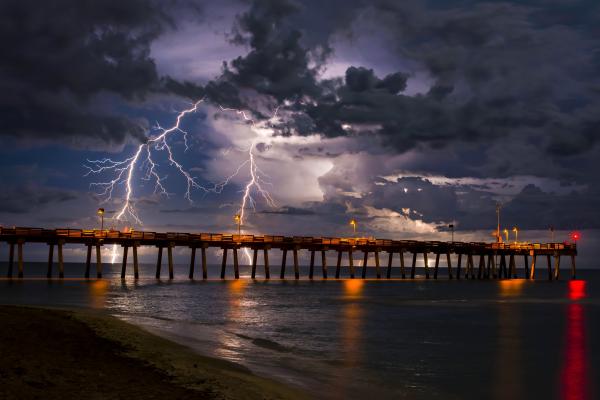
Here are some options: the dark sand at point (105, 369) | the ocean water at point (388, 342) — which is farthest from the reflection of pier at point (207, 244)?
the dark sand at point (105, 369)

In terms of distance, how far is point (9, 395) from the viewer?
9930 millimetres

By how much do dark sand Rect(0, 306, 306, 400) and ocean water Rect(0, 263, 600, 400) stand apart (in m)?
1.63

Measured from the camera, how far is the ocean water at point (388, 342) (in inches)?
626

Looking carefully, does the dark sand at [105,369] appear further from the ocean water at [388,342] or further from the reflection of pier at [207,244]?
the reflection of pier at [207,244]

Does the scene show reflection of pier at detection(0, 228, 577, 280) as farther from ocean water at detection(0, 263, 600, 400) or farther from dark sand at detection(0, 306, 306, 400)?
dark sand at detection(0, 306, 306, 400)

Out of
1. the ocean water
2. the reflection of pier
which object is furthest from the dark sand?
the reflection of pier

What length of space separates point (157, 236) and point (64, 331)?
4692 centimetres

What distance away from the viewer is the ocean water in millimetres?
15906

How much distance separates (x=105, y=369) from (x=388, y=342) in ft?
45.9

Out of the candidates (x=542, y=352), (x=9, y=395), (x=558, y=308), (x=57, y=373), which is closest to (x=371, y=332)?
(x=542, y=352)

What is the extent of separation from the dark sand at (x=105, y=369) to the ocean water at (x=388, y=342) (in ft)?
5.34

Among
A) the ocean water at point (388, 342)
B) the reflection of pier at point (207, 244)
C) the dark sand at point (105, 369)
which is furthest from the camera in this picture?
the reflection of pier at point (207, 244)

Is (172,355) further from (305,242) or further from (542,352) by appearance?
(305,242)

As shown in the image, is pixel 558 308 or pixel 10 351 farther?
pixel 558 308
